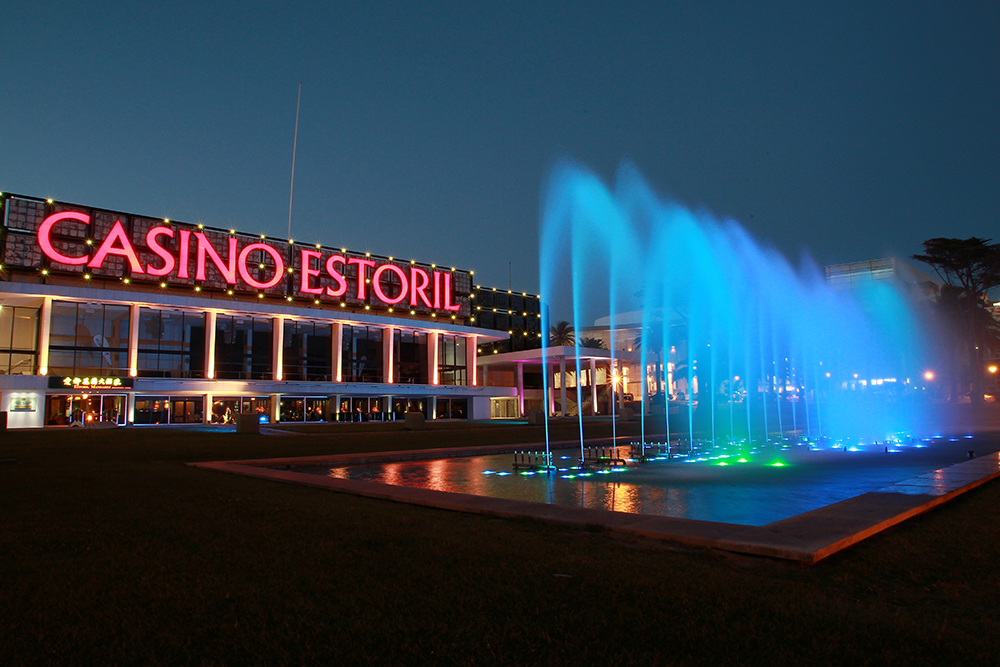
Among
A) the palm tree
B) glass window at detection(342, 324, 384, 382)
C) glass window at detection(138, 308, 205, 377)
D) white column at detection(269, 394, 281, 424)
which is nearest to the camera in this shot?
glass window at detection(138, 308, 205, 377)

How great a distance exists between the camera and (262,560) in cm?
638

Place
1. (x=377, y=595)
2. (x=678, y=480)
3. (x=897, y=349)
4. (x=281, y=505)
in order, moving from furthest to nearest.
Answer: (x=897, y=349), (x=678, y=480), (x=281, y=505), (x=377, y=595)

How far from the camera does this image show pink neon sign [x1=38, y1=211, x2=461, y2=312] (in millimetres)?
51844

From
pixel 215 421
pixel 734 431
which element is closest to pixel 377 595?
pixel 734 431

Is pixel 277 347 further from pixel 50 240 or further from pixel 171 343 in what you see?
pixel 50 240

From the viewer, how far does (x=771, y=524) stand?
7.74m

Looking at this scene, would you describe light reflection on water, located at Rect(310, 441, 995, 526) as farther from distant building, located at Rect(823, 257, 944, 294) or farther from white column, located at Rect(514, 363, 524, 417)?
distant building, located at Rect(823, 257, 944, 294)

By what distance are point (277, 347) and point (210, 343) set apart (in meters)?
5.76

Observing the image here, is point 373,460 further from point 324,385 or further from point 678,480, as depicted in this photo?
point 324,385

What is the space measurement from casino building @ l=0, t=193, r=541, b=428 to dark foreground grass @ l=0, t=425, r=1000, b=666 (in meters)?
45.3

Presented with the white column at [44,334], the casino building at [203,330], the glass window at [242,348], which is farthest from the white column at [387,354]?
the white column at [44,334]

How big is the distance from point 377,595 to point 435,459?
15538mm

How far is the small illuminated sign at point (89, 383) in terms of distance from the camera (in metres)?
44.3

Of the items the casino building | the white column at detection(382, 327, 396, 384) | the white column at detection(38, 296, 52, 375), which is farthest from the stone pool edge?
the white column at detection(382, 327, 396, 384)
